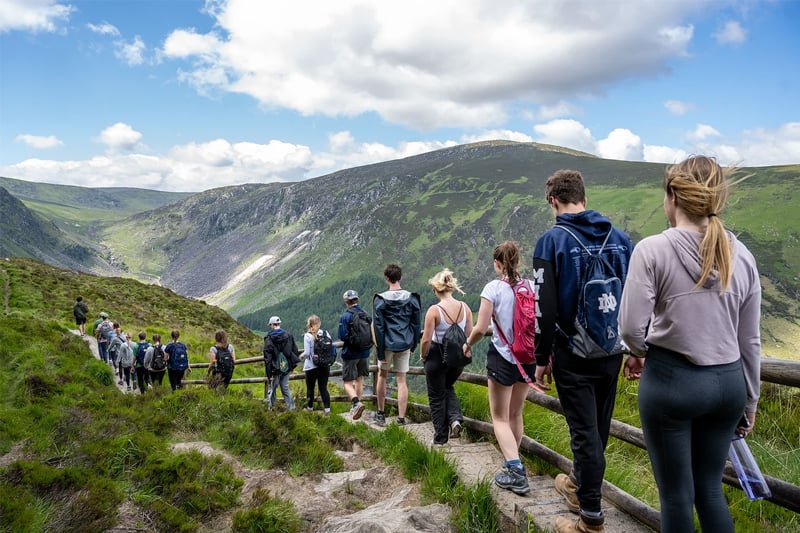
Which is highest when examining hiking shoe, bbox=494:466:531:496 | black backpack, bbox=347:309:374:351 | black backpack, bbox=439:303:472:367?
black backpack, bbox=439:303:472:367

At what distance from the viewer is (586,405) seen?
3293 millimetres

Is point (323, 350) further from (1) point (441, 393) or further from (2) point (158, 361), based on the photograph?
(2) point (158, 361)

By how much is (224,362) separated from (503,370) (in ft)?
27.3

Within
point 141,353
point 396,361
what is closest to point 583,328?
point 396,361

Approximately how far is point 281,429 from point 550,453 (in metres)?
3.67

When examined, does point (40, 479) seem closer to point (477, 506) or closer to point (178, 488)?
point (178, 488)

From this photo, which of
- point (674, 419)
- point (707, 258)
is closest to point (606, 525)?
point (674, 419)

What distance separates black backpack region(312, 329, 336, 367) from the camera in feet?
30.0

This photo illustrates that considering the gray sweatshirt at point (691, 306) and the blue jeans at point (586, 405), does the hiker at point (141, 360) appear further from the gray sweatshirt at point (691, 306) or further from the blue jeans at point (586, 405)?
the gray sweatshirt at point (691, 306)

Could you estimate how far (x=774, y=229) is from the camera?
591 ft

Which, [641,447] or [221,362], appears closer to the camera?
[641,447]

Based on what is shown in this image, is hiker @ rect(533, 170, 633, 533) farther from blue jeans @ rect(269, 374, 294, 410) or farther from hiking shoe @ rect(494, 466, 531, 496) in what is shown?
blue jeans @ rect(269, 374, 294, 410)

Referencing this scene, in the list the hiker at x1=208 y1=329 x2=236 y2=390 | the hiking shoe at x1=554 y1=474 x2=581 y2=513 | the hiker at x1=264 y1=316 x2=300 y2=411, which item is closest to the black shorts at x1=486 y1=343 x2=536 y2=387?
the hiking shoe at x1=554 y1=474 x2=581 y2=513

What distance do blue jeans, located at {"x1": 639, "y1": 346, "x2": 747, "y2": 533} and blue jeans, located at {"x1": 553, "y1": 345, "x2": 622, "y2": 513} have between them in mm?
658
